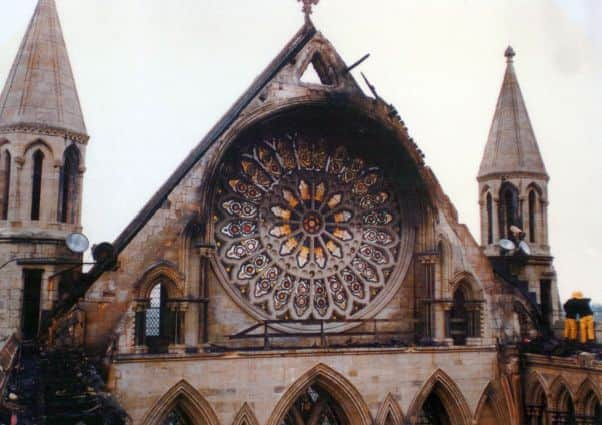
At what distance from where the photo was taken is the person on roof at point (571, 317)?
76.3ft

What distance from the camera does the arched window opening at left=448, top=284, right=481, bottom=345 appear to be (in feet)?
78.9

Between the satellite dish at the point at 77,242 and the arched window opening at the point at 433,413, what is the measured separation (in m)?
10.8

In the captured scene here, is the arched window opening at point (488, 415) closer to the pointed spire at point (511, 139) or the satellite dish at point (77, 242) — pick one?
the pointed spire at point (511, 139)

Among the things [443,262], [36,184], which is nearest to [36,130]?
[36,184]

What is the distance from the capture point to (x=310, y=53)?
74.5 feet

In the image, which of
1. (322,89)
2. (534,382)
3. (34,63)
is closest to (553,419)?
(534,382)

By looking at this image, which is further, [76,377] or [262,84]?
[262,84]

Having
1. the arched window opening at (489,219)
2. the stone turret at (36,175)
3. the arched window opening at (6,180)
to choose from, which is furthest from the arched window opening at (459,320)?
the arched window opening at (6,180)

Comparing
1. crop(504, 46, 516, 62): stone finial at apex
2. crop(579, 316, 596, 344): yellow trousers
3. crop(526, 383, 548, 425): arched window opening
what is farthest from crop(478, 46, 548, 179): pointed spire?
crop(526, 383, 548, 425): arched window opening

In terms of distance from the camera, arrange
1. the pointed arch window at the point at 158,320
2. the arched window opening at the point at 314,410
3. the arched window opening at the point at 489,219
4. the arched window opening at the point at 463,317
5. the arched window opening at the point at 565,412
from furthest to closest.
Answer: the arched window opening at the point at 489,219 → the arched window opening at the point at 463,317 → the arched window opening at the point at 314,410 → the arched window opening at the point at 565,412 → the pointed arch window at the point at 158,320

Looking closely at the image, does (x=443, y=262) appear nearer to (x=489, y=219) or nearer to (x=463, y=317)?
(x=463, y=317)

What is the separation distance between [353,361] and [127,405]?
243 inches

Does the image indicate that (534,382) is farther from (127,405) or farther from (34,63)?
(34,63)

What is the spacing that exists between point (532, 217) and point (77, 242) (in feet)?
51.6
